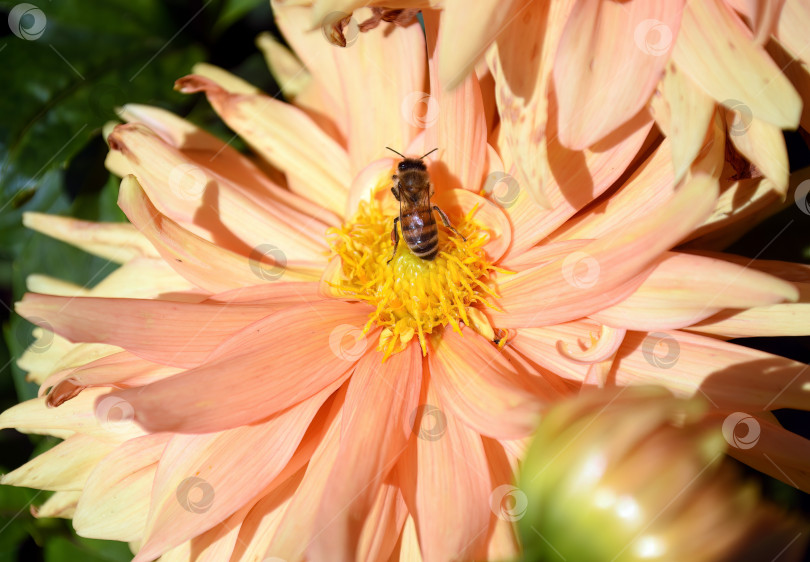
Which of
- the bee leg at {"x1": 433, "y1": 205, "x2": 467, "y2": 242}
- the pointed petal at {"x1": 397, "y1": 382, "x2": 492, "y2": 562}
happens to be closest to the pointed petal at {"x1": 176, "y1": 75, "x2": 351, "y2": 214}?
the bee leg at {"x1": 433, "y1": 205, "x2": 467, "y2": 242}

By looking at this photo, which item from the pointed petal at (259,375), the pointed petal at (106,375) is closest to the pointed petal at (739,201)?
the pointed petal at (259,375)

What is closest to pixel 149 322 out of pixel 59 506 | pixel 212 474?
pixel 212 474

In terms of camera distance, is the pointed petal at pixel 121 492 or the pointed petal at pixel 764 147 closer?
the pointed petal at pixel 764 147

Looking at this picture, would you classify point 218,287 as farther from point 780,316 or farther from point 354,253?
point 780,316

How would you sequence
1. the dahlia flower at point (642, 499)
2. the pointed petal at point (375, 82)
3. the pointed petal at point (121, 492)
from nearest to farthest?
the dahlia flower at point (642, 499), the pointed petal at point (121, 492), the pointed petal at point (375, 82)

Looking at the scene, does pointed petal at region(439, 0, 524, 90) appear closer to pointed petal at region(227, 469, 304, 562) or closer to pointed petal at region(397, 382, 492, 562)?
pointed petal at region(397, 382, 492, 562)

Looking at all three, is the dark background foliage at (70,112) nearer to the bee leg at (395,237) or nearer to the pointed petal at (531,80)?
the bee leg at (395,237)

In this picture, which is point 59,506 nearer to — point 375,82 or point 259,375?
point 259,375

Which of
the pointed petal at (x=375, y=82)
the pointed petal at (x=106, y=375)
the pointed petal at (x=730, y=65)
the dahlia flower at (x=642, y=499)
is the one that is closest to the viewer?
the dahlia flower at (x=642, y=499)
